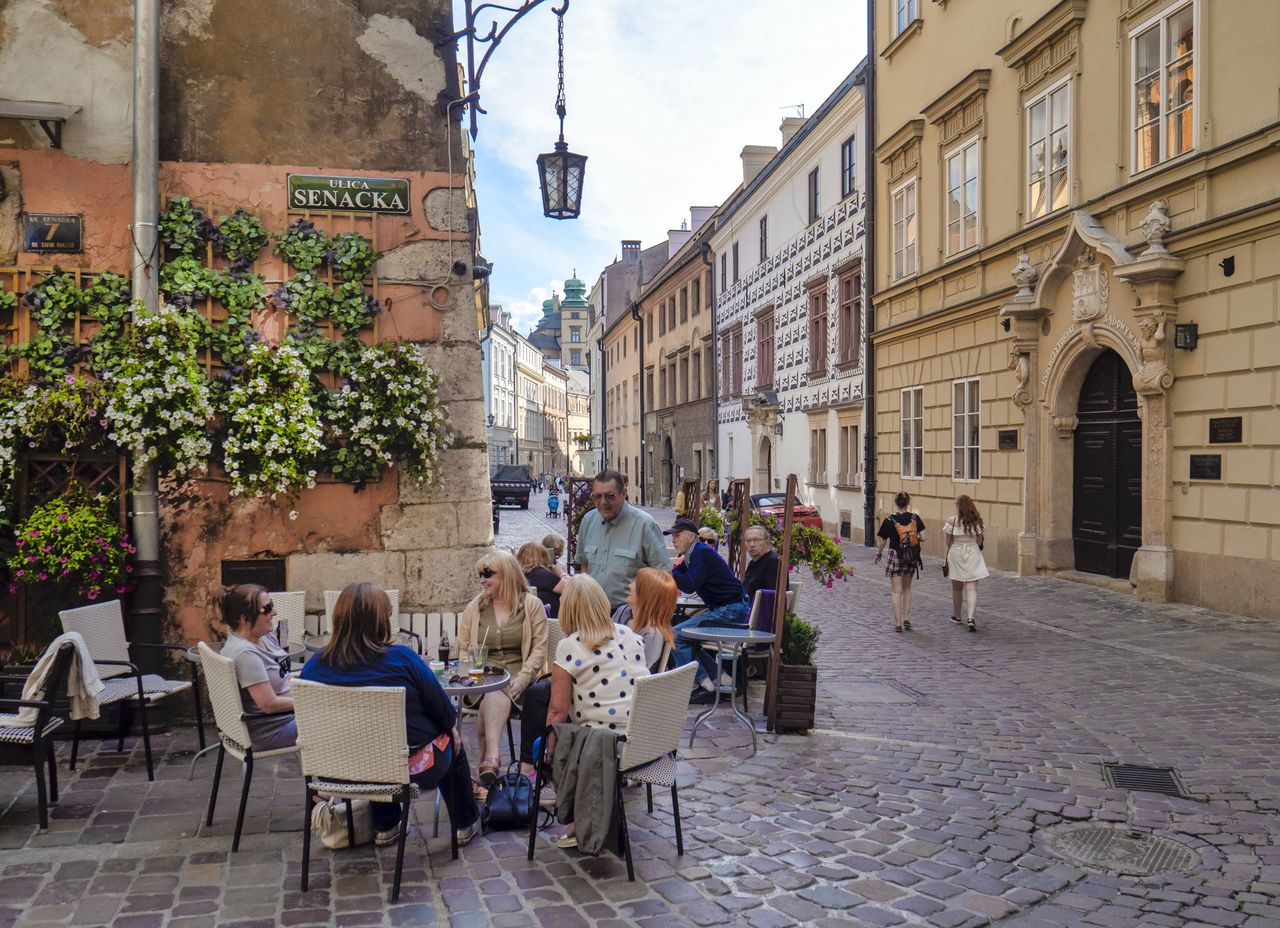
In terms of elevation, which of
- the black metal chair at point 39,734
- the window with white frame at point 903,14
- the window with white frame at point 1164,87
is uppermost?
the window with white frame at point 903,14

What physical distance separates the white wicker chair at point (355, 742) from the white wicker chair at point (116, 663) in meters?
2.17

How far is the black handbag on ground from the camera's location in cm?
520

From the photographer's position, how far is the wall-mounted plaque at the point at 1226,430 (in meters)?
11.3

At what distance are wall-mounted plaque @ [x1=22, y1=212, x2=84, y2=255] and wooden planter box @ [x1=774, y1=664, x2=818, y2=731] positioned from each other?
574 cm

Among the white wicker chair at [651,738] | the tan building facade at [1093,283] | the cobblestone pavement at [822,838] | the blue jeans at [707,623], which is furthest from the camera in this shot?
the tan building facade at [1093,283]

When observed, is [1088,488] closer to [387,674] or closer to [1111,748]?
[1111,748]

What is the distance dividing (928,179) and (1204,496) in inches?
364

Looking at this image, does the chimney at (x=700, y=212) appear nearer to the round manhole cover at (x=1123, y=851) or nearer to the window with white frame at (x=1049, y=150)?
the window with white frame at (x=1049, y=150)

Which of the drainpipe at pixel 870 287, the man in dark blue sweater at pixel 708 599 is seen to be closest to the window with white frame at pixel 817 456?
the drainpipe at pixel 870 287

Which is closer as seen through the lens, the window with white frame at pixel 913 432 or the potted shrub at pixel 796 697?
the potted shrub at pixel 796 697

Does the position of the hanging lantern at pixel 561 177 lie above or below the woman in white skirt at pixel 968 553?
above

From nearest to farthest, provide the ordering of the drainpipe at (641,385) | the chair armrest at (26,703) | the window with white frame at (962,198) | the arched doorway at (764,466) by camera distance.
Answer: the chair armrest at (26,703), the window with white frame at (962,198), the arched doorway at (764,466), the drainpipe at (641,385)

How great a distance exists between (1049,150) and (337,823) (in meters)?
14.1

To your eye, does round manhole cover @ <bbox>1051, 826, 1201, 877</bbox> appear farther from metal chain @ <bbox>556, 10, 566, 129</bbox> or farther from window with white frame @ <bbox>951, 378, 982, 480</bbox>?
window with white frame @ <bbox>951, 378, 982, 480</bbox>
